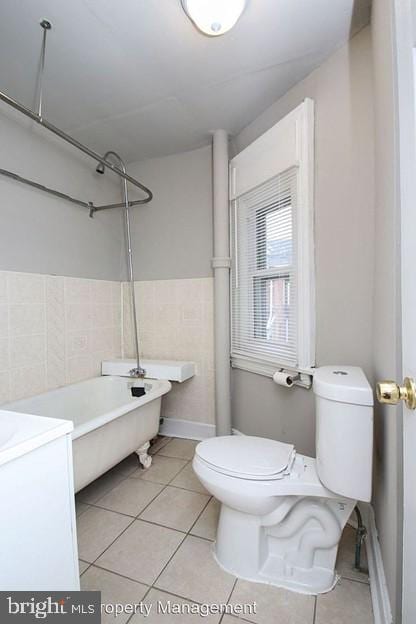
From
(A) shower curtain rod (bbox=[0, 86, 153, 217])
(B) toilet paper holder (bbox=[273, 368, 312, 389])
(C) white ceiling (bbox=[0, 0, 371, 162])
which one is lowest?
(B) toilet paper holder (bbox=[273, 368, 312, 389])

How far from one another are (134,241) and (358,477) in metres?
2.37

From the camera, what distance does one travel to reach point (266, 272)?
195cm

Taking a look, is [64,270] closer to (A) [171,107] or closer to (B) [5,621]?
(A) [171,107]

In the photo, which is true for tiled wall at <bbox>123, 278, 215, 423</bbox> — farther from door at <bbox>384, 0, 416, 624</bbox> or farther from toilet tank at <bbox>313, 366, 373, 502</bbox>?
door at <bbox>384, 0, 416, 624</bbox>

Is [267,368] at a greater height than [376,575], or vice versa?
[267,368]

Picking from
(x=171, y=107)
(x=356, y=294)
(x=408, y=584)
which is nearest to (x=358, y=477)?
(x=408, y=584)

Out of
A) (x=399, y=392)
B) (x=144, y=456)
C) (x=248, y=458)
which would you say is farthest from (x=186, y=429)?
(x=399, y=392)

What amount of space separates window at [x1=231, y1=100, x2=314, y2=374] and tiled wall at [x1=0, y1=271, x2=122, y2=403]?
1121 mm

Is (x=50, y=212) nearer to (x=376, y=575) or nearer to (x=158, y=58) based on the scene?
(x=158, y=58)

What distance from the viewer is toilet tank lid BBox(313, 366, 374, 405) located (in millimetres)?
1023

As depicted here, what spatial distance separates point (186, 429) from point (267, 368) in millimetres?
1011

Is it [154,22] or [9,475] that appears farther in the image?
[154,22]

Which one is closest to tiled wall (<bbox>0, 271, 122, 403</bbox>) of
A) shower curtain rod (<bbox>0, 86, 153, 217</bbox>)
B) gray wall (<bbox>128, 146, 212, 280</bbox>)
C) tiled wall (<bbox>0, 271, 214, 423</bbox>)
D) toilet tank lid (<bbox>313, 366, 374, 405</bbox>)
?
tiled wall (<bbox>0, 271, 214, 423</bbox>)

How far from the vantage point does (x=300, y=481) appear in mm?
1127
